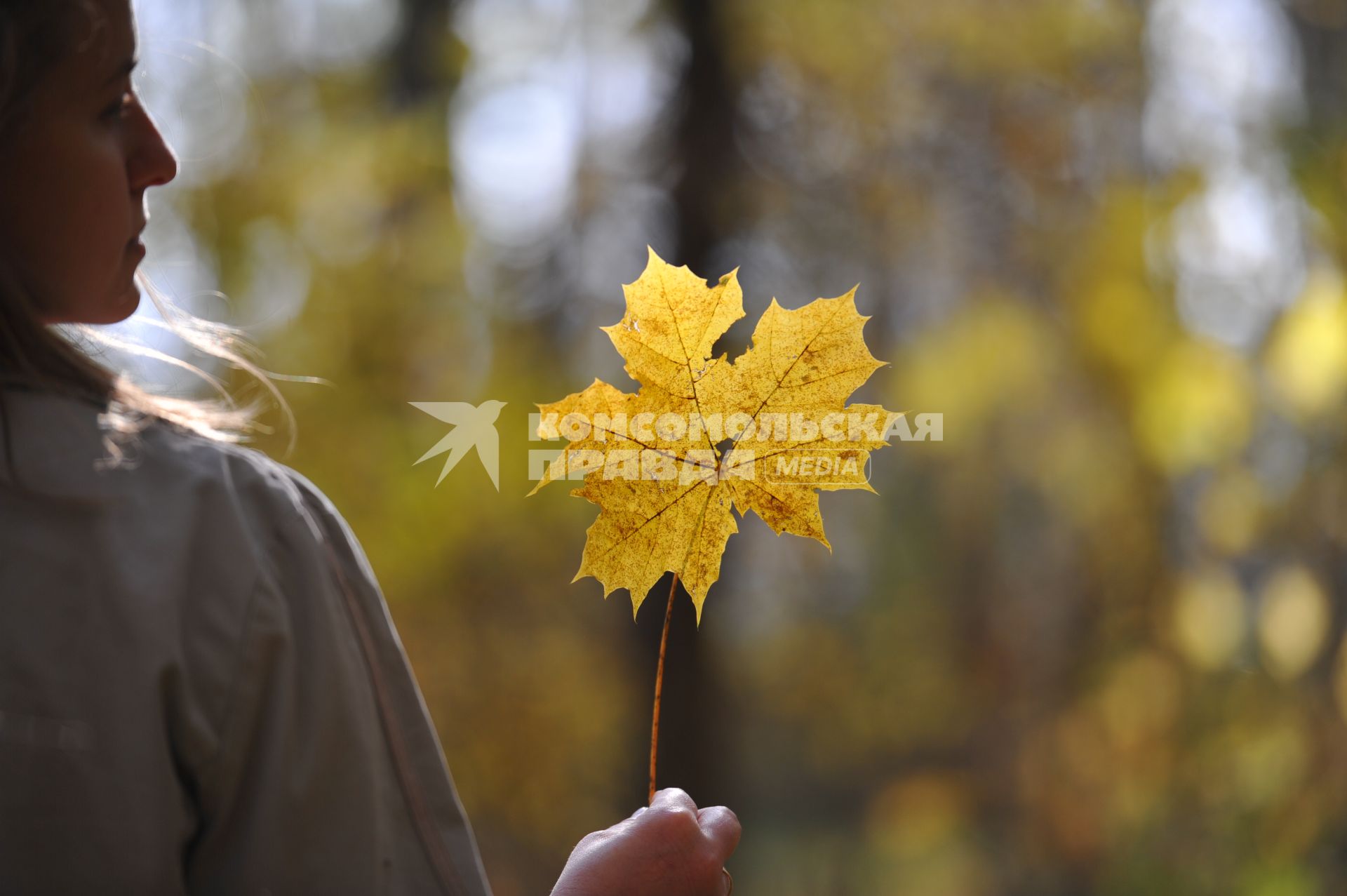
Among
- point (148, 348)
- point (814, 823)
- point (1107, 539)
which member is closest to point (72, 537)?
point (148, 348)

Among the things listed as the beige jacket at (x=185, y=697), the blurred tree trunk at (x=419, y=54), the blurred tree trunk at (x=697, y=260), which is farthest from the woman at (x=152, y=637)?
the blurred tree trunk at (x=419, y=54)

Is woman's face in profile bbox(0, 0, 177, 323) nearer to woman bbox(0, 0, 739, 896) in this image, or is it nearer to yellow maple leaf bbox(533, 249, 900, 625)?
woman bbox(0, 0, 739, 896)

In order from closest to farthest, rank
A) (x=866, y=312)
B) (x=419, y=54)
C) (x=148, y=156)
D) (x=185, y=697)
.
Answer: (x=185, y=697)
(x=148, y=156)
(x=419, y=54)
(x=866, y=312)

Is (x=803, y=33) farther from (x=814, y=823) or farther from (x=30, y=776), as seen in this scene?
(x=814, y=823)

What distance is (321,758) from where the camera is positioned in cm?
57

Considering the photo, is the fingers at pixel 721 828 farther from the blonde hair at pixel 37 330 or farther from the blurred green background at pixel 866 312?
the blurred green background at pixel 866 312

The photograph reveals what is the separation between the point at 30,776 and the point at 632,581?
38 centimetres

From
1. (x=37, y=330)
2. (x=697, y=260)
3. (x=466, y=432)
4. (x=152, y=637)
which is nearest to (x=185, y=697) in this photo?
(x=152, y=637)

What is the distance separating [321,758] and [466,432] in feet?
4.34

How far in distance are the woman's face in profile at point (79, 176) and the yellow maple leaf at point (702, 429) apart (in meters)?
0.33

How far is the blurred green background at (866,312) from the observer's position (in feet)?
9.25

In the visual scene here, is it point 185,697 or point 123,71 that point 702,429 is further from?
point 123,71

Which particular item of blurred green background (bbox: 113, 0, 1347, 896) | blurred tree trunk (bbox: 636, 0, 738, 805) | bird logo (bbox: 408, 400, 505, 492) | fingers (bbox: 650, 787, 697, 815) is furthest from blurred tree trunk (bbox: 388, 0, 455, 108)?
fingers (bbox: 650, 787, 697, 815)

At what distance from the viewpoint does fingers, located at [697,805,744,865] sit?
2.08 feet
